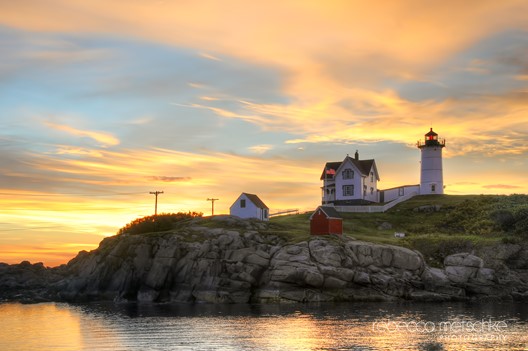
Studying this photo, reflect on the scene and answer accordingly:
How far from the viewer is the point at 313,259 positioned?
238 ft

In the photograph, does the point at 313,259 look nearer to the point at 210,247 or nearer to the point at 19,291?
the point at 210,247

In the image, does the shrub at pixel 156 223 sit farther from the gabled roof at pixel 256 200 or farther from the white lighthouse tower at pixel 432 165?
the white lighthouse tower at pixel 432 165

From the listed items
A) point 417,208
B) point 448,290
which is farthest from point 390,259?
point 417,208

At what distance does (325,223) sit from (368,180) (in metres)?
34.4

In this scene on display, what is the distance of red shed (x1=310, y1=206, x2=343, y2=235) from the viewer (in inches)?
3260

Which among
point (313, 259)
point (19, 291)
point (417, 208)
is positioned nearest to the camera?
point (313, 259)

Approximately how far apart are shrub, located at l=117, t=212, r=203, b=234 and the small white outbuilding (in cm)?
631

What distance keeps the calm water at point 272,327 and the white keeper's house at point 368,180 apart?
4569 cm

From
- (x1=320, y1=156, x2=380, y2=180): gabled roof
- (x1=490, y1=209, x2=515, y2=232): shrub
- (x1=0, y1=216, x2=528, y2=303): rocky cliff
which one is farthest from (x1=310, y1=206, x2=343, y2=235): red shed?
(x1=320, y1=156, x2=380, y2=180): gabled roof

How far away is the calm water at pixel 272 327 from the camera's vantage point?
45.4 m

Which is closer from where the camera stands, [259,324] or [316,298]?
[259,324]

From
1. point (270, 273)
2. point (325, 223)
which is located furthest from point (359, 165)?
point (270, 273)

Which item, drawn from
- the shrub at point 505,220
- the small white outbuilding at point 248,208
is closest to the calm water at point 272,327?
the shrub at point 505,220

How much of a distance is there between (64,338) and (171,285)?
83.4 ft
